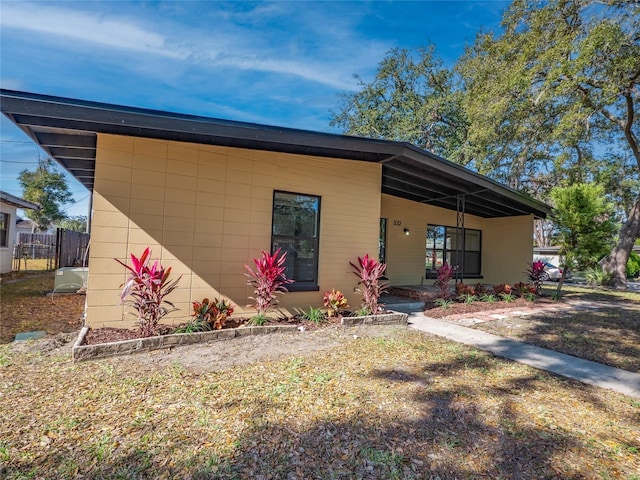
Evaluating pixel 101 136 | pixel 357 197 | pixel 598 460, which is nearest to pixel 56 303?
pixel 101 136

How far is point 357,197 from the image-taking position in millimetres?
6727

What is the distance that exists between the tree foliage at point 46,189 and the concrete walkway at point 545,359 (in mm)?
29708

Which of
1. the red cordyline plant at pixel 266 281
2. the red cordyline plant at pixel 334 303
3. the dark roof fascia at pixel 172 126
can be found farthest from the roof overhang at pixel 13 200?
the red cordyline plant at pixel 334 303

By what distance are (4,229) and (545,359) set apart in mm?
16550

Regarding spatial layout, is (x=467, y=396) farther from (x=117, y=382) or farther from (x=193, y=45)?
(x=193, y=45)

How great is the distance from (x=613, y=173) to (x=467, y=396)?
23341 millimetres

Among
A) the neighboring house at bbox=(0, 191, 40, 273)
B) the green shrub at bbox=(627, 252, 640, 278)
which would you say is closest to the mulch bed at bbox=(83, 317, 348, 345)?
the neighboring house at bbox=(0, 191, 40, 273)

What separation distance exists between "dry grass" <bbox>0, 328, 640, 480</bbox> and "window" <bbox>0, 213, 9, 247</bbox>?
11.5 meters

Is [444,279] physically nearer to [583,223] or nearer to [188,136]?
Result: [583,223]

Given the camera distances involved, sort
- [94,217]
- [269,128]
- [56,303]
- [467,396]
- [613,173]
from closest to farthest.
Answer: [467,396] → [94,217] → [269,128] → [56,303] → [613,173]

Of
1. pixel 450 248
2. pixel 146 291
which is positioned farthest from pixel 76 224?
pixel 146 291

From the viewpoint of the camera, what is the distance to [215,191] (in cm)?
536

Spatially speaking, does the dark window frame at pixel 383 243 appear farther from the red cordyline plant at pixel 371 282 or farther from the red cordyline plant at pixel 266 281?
the red cordyline plant at pixel 266 281

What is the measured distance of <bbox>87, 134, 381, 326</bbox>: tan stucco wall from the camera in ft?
15.3
